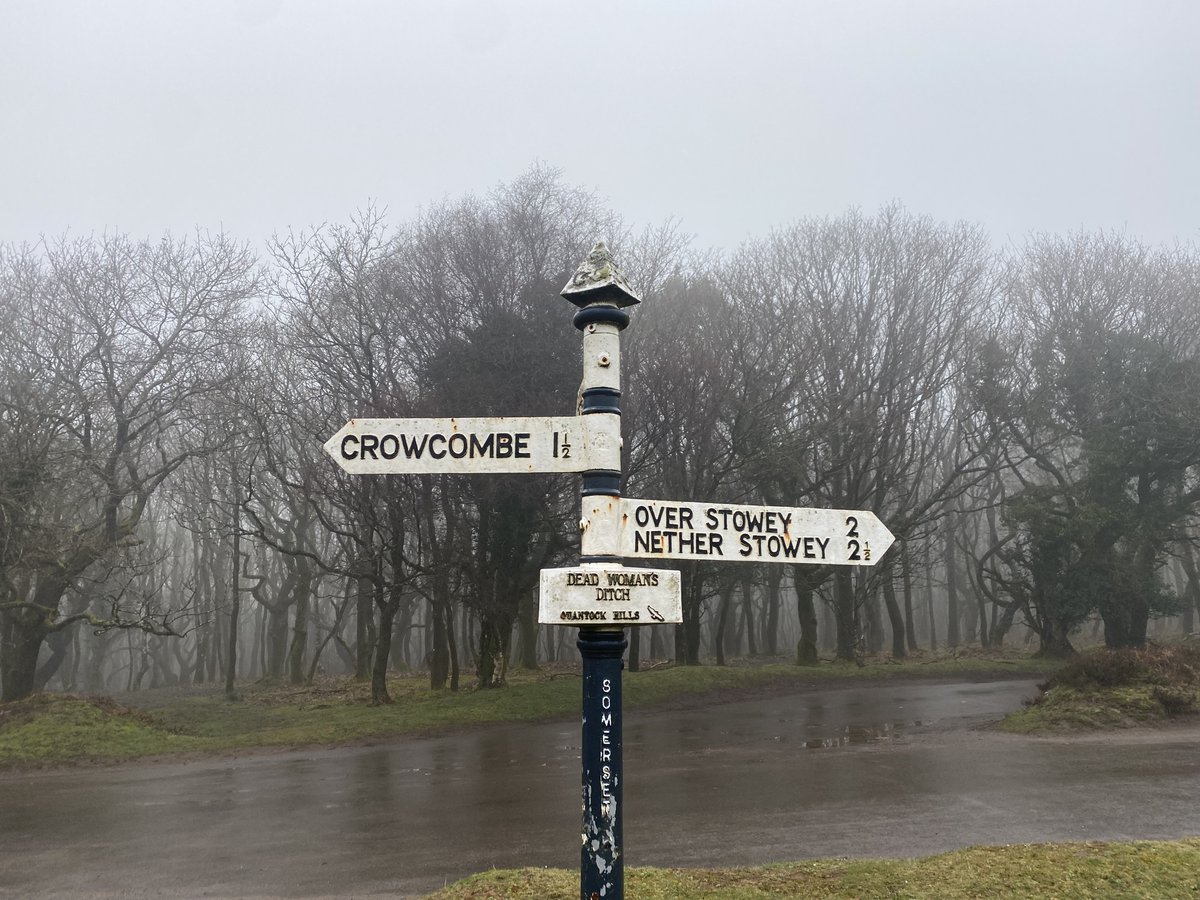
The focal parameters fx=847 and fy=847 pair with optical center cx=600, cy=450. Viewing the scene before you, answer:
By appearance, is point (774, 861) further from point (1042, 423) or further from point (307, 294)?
point (1042, 423)

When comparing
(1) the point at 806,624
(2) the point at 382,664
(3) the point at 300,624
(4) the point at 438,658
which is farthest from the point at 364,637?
(1) the point at 806,624

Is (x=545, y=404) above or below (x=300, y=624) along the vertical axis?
above

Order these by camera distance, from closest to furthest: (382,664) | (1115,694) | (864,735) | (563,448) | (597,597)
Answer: (597,597), (563,448), (864,735), (1115,694), (382,664)

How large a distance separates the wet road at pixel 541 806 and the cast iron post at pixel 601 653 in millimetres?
3988

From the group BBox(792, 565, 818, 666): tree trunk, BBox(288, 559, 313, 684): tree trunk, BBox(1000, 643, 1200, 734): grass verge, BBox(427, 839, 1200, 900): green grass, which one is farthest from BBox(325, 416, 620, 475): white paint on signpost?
BBox(288, 559, 313, 684): tree trunk

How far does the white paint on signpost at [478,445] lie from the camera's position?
11.4 feet

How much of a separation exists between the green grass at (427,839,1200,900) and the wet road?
940mm

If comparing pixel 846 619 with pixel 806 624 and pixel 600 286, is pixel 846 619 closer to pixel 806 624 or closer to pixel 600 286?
pixel 806 624

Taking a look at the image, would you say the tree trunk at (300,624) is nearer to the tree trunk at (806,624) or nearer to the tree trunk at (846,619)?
the tree trunk at (806,624)

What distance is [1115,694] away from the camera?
14492mm

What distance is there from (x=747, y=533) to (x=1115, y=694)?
14068 millimetres

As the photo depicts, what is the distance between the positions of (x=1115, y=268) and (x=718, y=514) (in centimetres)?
3077

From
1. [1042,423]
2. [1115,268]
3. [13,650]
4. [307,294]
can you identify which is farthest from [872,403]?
[13,650]

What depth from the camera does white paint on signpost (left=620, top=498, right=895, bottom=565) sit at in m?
3.50
